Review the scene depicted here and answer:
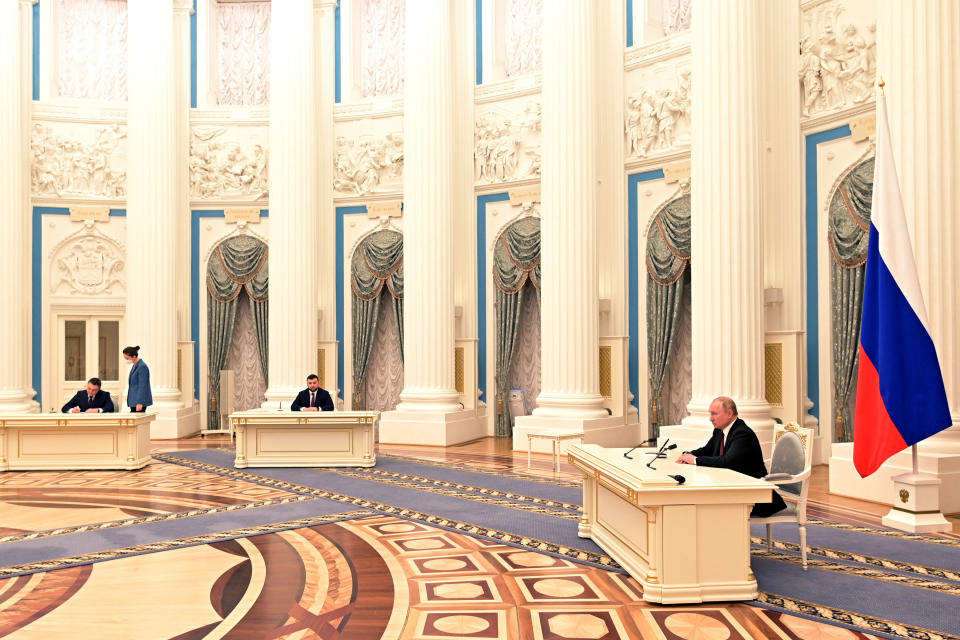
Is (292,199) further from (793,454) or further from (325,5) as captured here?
(793,454)

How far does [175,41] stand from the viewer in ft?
55.5

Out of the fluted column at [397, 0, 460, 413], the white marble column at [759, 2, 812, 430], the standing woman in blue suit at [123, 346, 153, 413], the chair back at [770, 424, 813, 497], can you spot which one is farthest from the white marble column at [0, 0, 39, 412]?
the chair back at [770, 424, 813, 497]

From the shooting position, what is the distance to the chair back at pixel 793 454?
18.7 ft

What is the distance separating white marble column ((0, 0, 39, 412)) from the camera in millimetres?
15234

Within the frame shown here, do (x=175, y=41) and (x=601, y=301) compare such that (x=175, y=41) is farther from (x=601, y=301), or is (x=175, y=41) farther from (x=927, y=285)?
(x=927, y=285)

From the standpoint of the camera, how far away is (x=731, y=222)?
32.0 ft

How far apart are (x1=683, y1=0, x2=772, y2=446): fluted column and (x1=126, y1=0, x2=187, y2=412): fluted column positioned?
32.5 ft

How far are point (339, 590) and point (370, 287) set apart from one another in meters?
11.3

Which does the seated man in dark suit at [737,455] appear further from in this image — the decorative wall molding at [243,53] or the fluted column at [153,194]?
the decorative wall molding at [243,53]

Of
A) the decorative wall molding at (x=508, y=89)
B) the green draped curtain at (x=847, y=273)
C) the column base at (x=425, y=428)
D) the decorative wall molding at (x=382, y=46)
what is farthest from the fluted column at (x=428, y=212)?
the green draped curtain at (x=847, y=273)

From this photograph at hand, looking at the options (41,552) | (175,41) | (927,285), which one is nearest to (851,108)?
(927,285)

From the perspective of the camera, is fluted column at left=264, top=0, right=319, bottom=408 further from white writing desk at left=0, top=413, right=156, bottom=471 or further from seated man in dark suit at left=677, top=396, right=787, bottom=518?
seated man in dark suit at left=677, top=396, right=787, bottom=518

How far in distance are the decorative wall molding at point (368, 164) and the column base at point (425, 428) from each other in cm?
492

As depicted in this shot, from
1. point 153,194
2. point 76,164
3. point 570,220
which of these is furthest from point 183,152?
point 570,220
